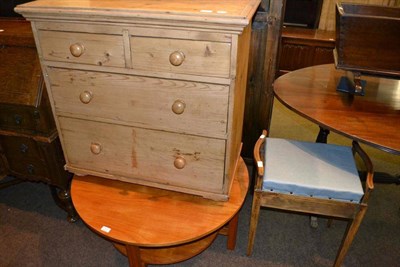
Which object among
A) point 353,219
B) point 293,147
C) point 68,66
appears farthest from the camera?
point 293,147

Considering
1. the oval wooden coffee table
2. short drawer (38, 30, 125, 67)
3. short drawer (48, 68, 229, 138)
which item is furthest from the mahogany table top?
short drawer (38, 30, 125, 67)

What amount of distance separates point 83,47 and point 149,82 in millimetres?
349

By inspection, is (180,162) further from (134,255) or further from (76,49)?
(76,49)

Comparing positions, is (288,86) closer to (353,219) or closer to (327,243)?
(353,219)

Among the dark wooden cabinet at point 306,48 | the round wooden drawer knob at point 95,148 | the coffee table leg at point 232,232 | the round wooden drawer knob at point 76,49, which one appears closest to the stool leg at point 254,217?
the coffee table leg at point 232,232

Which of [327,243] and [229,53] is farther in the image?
[327,243]

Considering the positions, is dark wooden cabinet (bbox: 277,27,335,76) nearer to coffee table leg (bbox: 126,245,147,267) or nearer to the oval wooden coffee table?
the oval wooden coffee table

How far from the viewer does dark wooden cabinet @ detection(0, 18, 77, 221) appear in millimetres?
1840

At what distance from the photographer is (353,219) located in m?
1.64

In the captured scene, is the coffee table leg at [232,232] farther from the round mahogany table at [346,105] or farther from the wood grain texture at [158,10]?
the wood grain texture at [158,10]

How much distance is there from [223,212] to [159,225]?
35 centimetres

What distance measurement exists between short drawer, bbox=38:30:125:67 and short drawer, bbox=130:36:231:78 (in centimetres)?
9

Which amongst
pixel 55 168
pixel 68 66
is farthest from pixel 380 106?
pixel 55 168

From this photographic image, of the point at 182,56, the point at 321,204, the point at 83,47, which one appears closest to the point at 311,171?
the point at 321,204
